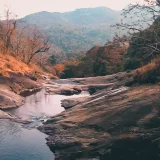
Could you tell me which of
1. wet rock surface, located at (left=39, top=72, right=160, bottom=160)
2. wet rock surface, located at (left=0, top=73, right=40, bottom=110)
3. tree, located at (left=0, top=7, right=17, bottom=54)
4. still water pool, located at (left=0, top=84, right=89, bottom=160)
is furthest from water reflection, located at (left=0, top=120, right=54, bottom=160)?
tree, located at (left=0, top=7, right=17, bottom=54)

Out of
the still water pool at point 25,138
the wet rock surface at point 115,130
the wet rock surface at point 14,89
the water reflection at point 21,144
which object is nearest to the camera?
the wet rock surface at point 115,130

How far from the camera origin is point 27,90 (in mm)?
53719

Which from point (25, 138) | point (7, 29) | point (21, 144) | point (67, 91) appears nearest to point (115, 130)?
point (21, 144)

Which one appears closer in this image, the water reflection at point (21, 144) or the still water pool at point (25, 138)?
the water reflection at point (21, 144)

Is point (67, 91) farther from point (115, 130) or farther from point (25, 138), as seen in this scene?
point (115, 130)

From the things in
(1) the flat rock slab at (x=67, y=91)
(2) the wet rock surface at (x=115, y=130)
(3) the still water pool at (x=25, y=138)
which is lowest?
(1) the flat rock slab at (x=67, y=91)

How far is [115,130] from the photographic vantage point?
19.9 meters

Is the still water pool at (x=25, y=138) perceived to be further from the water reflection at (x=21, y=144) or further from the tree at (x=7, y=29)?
the tree at (x=7, y=29)

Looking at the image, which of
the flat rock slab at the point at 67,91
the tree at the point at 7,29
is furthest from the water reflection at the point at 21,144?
the tree at the point at 7,29

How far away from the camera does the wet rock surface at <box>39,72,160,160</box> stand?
18.2 m

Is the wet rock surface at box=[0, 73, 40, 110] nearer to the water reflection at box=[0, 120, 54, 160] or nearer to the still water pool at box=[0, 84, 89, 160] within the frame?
the still water pool at box=[0, 84, 89, 160]

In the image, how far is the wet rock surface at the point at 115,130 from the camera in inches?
715

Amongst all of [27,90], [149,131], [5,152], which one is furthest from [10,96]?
[149,131]

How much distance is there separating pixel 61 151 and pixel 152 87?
8.50 m
